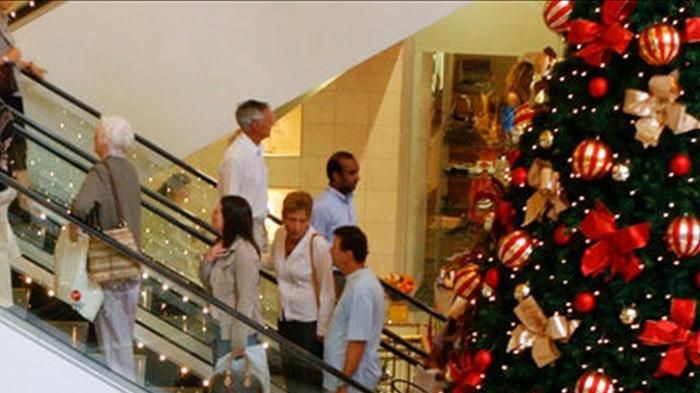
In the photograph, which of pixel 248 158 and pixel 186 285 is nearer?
pixel 186 285

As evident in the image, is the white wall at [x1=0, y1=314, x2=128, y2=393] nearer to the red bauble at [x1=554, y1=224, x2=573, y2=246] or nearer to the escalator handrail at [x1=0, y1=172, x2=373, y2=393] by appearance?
the escalator handrail at [x1=0, y1=172, x2=373, y2=393]

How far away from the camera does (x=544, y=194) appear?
5.32 m

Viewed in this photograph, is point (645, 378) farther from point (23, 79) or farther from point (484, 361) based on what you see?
point (23, 79)

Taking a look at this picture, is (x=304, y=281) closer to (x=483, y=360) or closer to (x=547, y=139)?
(x=483, y=360)

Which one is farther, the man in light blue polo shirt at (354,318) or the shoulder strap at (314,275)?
the shoulder strap at (314,275)

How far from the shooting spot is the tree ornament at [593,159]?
Answer: 5.10 meters

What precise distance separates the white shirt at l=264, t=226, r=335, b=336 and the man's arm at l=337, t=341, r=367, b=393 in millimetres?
333

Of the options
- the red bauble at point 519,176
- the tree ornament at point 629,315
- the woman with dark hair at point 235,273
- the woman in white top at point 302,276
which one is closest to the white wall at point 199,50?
the woman in white top at point 302,276

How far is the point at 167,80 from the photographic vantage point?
9570mm

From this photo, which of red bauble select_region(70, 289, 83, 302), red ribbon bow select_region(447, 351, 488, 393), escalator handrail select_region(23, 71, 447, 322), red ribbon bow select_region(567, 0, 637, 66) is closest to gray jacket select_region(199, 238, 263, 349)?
red bauble select_region(70, 289, 83, 302)

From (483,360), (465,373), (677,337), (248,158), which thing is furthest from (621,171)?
(248,158)

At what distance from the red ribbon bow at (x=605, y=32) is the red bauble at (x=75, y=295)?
2631 millimetres

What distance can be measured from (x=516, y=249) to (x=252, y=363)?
1748 mm

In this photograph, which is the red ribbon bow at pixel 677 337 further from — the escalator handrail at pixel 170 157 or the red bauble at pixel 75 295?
the escalator handrail at pixel 170 157
